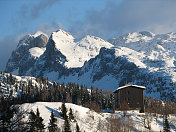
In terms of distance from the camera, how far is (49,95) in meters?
→ 186

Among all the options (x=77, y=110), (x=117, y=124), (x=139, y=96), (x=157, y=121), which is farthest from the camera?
Answer: (x=139, y=96)

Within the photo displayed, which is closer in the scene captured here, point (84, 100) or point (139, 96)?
point (139, 96)

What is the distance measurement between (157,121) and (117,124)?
24.4 meters

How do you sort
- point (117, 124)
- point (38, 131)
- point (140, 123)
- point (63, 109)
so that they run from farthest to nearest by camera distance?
point (140, 123) → point (117, 124) → point (63, 109) → point (38, 131)

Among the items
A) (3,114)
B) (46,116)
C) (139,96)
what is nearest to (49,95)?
(139,96)

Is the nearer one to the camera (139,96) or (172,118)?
(172,118)

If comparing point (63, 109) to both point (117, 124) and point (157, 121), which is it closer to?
point (117, 124)

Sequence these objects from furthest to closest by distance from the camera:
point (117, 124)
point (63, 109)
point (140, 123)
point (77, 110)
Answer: point (140, 123) → point (77, 110) → point (117, 124) → point (63, 109)

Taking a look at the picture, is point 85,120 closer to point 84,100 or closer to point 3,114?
point 3,114

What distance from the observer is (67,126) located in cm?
5156

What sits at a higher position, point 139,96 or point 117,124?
point 139,96

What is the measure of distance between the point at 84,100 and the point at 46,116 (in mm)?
113753

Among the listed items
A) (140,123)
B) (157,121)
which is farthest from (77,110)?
(157,121)

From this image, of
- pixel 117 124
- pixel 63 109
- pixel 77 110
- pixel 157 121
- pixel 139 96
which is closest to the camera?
pixel 63 109
